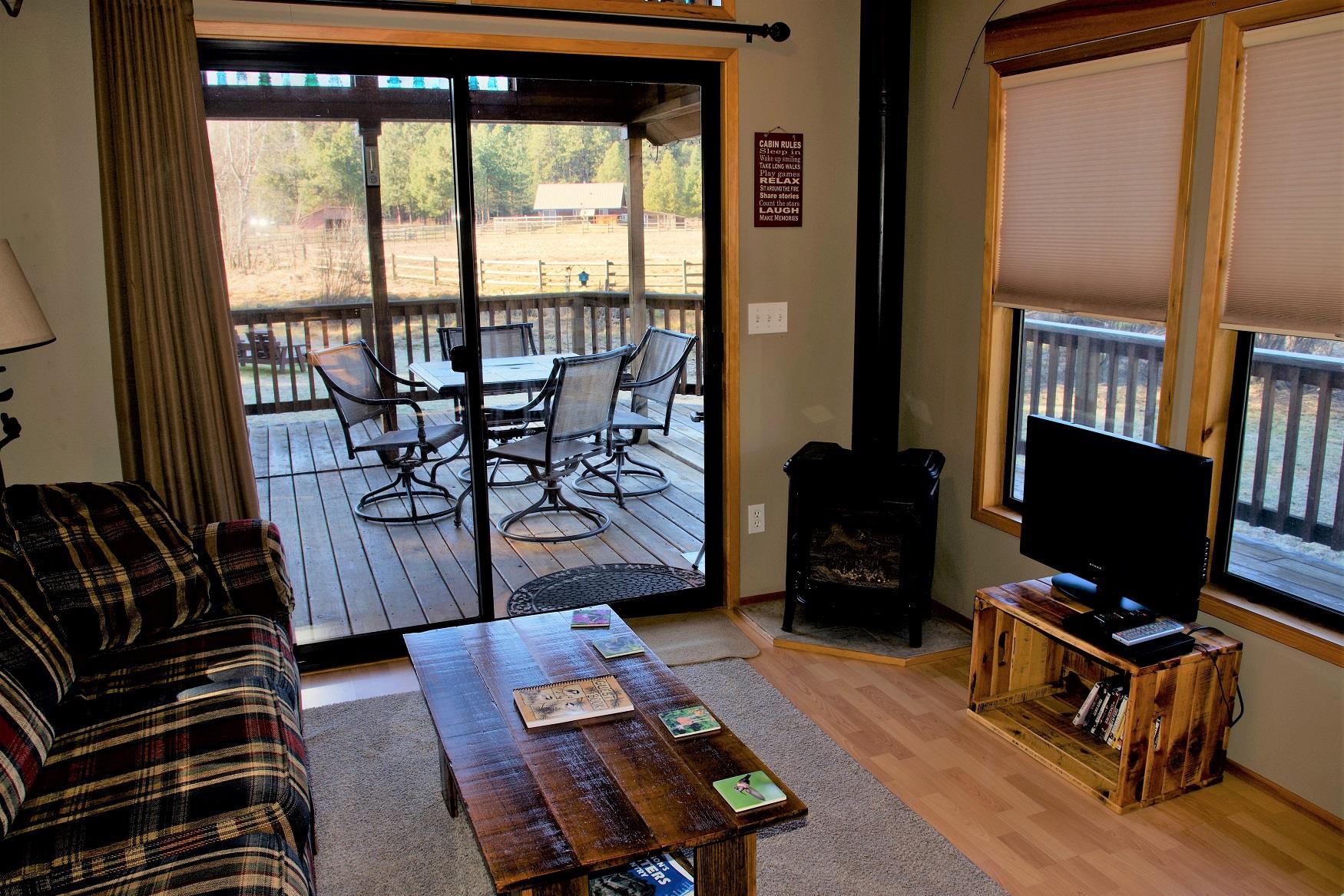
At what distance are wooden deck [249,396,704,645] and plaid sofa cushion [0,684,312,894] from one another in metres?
1.34

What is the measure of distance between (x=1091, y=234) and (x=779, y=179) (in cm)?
121

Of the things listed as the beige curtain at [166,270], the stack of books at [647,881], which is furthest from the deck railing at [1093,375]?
the beige curtain at [166,270]

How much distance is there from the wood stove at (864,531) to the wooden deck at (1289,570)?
1.00m

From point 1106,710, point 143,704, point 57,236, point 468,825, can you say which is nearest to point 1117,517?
point 1106,710

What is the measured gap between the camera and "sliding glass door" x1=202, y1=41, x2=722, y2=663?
3.39 meters

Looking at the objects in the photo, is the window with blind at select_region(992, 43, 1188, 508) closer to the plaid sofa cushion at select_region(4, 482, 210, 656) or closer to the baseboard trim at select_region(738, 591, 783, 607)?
the baseboard trim at select_region(738, 591, 783, 607)

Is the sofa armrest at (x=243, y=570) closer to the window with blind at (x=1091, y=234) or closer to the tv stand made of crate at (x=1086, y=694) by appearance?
the tv stand made of crate at (x=1086, y=694)

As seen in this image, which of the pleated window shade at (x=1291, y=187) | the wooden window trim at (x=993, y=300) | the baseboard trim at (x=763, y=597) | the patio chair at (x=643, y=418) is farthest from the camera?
the baseboard trim at (x=763, y=597)

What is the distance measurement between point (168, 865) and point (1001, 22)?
11.0 ft

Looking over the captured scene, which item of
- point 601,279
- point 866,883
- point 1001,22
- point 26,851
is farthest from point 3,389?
point 1001,22

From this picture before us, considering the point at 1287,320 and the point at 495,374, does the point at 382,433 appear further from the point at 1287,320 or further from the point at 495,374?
the point at 1287,320

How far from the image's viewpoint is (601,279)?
12.7 feet

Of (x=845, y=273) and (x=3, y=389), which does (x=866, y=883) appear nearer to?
(x=845, y=273)

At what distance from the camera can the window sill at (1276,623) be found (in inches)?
101
